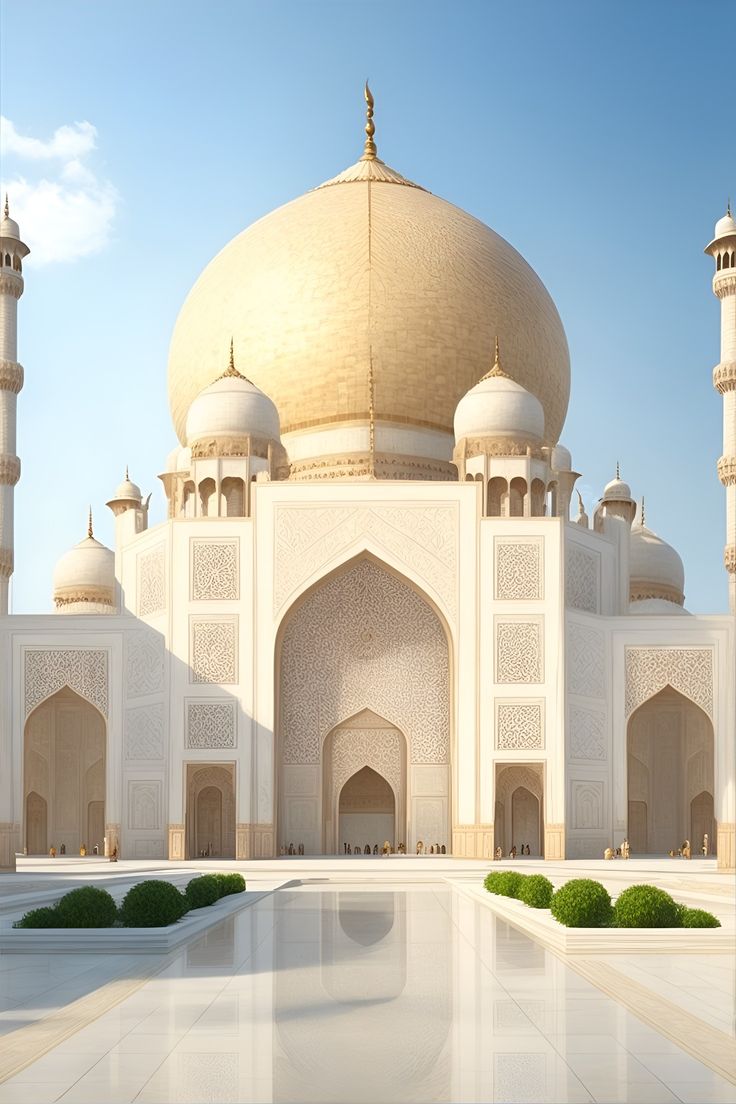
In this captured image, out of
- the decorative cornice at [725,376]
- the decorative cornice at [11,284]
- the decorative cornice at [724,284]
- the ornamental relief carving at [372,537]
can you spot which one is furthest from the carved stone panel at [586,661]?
the decorative cornice at [11,284]

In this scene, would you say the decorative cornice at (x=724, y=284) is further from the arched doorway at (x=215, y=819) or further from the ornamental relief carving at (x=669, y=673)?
the arched doorway at (x=215, y=819)

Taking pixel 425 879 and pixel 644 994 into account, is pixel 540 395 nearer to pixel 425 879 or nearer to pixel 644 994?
pixel 425 879

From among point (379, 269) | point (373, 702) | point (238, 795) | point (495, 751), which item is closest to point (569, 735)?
point (495, 751)

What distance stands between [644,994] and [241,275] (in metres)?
20.3

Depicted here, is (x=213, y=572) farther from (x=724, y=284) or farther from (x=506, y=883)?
(x=506, y=883)

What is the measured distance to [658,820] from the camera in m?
22.8

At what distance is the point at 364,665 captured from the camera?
21.2 m

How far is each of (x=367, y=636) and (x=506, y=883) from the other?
34.4ft

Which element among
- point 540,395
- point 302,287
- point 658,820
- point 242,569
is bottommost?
point 658,820

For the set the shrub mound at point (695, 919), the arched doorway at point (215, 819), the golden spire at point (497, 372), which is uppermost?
the golden spire at point (497, 372)

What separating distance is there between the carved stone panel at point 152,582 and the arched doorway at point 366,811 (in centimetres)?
383

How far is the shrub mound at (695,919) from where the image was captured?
8102 mm

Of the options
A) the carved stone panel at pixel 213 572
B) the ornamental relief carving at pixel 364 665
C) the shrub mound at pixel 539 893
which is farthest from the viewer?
the ornamental relief carving at pixel 364 665

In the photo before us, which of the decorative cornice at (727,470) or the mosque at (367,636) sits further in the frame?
the decorative cornice at (727,470)
